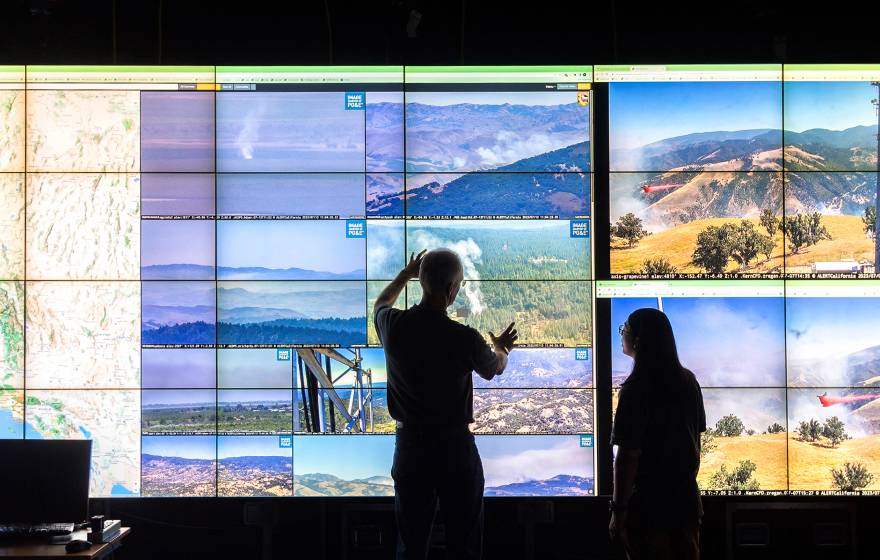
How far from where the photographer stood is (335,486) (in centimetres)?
376

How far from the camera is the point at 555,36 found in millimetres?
4117

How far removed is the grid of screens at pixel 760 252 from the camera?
3.80 m

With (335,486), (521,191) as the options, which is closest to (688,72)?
(521,191)

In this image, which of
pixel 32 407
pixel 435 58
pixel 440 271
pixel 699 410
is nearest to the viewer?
pixel 699 410

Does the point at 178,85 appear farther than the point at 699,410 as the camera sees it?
Yes

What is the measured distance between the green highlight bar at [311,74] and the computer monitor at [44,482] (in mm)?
2246

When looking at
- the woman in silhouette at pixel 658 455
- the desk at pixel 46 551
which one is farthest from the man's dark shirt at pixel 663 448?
the desk at pixel 46 551

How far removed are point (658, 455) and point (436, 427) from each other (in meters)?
0.94

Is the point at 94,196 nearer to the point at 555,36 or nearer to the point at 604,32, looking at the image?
the point at 555,36

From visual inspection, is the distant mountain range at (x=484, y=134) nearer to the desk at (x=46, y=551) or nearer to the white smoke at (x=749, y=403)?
the white smoke at (x=749, y=403)

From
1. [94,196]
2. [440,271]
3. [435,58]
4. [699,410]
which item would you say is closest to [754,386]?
[699,410]

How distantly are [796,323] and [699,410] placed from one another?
1.61 m

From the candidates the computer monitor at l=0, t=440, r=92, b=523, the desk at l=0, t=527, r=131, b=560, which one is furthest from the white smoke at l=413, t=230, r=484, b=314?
the desk at l=0, t=527, r=131, b=560

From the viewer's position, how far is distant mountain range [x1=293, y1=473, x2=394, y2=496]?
12.3 ft
